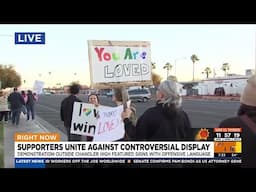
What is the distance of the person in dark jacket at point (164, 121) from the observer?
15.4ft

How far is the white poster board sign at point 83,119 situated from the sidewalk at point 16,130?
21 centimetres

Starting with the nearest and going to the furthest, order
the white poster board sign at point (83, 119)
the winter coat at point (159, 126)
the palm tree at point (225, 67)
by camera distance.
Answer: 1. the winter coat at point (159, 126)
2. the white poster board sign at point (83, 119)
3. the palm tree at point (225, 67)

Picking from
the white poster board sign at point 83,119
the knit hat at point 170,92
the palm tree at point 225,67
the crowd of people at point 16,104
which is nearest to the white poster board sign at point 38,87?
the crowd of people at point 16,104

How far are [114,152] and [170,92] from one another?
1083mm

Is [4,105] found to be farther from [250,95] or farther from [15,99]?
[250,95]

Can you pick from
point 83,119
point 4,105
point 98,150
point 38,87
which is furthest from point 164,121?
point 4,105

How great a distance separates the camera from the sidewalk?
5.19 metres

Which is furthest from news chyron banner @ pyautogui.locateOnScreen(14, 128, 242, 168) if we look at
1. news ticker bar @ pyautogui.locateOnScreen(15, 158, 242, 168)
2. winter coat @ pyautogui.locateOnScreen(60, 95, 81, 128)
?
winter coat @ pyautogui.locateOnScreen(60, 95, 81, 128)

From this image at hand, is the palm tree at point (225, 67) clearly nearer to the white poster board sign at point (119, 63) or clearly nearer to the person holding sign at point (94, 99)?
the white poster board sign at point (119, 63)
